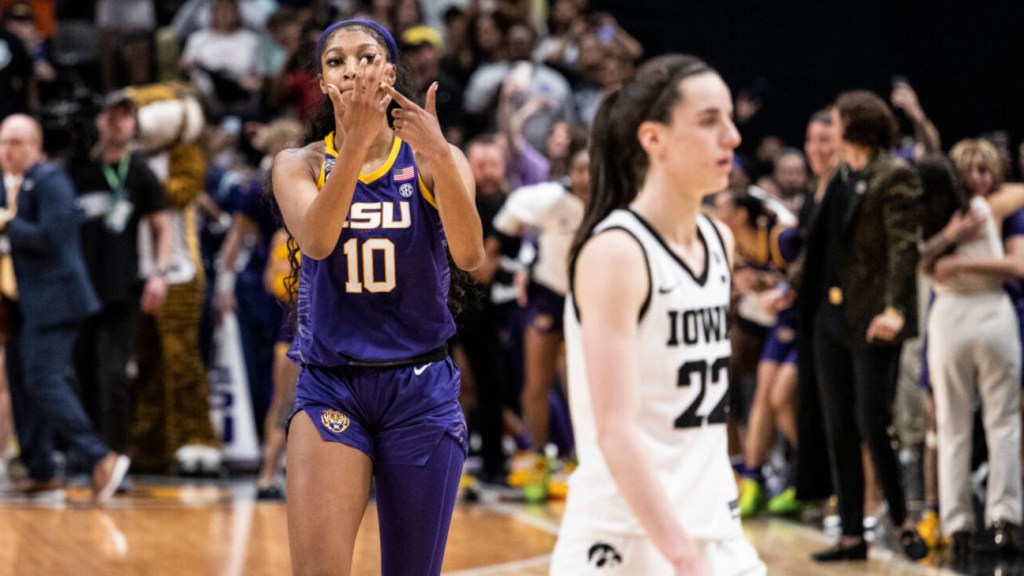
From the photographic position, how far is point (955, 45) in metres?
13.0

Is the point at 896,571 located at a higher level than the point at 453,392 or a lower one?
lower

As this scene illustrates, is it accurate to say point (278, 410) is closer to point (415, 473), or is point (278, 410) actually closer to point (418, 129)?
point (415, 473)

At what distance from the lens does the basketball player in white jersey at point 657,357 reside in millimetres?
3111

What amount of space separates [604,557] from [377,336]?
1252 millimetres

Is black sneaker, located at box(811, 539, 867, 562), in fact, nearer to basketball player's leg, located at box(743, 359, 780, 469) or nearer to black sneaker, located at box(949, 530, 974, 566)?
black sneaker, located at box(949, 530, 974, 566)

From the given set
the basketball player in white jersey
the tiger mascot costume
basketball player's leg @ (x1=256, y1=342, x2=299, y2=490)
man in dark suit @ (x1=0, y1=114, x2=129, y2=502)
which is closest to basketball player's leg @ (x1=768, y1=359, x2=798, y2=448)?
basketball player's leg @ (x1=256, y1=342, x2=299, y2=490)

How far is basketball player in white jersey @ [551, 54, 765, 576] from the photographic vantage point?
3111mm

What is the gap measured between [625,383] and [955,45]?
10.8m

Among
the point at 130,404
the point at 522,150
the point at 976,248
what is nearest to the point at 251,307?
the point at 130,404

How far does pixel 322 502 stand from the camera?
4023 mm

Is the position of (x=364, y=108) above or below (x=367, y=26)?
below

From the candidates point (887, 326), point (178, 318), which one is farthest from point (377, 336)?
point (178, 318)

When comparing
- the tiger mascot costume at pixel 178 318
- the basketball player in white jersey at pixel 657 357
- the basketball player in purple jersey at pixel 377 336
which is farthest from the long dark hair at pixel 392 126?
the tiger mascot costume at pixel 178 318

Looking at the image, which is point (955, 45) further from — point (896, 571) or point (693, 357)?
point (693, 357)
